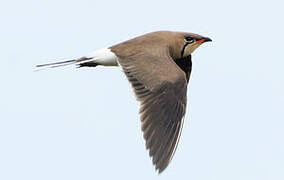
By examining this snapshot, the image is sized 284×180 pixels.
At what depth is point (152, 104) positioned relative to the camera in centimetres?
852

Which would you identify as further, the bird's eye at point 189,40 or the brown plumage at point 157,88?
the bird's eye at point 189,40

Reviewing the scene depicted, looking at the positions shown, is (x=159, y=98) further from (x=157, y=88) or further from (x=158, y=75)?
(x=158, y=75)

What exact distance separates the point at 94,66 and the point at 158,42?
929 millimetres

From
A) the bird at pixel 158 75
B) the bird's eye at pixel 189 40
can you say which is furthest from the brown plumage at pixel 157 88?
the bird's eye at pixel 189 40

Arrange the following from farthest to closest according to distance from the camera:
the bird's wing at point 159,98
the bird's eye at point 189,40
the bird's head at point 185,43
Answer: the bird's eye at point 189,40 → the bird's head at point 185,43 → the bird's wing at point 159,98

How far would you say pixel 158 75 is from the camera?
888 centimetres

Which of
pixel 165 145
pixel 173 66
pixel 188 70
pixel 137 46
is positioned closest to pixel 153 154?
pixel 165 145

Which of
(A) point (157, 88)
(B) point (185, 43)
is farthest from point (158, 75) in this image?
(B) point (185, 43)

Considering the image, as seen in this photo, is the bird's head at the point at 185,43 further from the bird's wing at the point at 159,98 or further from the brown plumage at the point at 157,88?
the bird's wing at the point at 159,98

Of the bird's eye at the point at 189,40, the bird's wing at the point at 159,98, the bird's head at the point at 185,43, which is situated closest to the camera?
the bird's wing at the point at 159,98

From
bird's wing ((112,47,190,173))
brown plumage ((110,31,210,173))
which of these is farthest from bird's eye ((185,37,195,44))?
bird's wing ((112,47,190,173))

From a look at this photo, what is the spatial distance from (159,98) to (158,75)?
1.18 ft

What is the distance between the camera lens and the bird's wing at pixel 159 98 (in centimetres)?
809

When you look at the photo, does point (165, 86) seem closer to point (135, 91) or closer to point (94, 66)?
point (135, 91)
